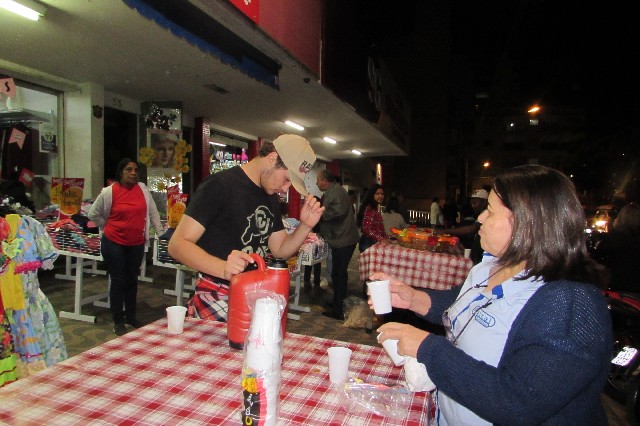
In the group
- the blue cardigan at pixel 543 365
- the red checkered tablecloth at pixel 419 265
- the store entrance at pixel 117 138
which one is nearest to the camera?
the blue cardigan at pixel 543 365

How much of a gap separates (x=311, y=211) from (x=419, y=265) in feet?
9.07

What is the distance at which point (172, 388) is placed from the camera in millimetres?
1377

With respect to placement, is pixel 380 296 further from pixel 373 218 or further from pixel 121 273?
pixel 373 218

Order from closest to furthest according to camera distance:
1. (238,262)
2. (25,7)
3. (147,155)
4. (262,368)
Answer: (262,368) → (238,262) → (25,7) → (147,155)

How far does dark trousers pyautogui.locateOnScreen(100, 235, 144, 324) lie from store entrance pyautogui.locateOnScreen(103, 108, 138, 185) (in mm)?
3798

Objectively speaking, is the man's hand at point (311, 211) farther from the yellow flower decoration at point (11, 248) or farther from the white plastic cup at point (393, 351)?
the yellow flower decoration at point (11, 248)

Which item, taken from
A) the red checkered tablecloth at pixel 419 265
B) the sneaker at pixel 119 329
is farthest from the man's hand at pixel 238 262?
the sneaker at pixel 119 329

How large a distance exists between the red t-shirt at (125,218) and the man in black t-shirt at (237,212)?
2784 mm

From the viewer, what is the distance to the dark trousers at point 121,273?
4.62 metres

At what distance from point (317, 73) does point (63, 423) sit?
256 inches

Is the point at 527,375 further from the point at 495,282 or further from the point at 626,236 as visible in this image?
the point at 626,236

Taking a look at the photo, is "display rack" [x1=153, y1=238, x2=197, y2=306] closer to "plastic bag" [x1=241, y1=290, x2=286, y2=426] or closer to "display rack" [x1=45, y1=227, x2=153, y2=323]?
A: "display rack" [x1=45, y1=227, x2=153, y2=323]

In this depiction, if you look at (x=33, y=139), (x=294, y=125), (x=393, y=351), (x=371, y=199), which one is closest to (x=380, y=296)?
(x=393, y=351)

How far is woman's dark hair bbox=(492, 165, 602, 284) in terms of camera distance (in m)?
1.20
